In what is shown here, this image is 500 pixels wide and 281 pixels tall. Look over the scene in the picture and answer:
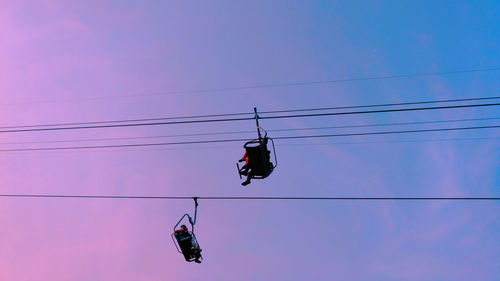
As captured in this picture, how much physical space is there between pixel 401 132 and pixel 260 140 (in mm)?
4128

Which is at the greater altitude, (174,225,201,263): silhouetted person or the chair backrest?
the chair backrest

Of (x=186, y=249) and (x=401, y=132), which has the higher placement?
(x=401, y=132)

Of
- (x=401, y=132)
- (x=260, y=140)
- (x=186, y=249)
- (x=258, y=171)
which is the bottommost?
(x=186, y=249)

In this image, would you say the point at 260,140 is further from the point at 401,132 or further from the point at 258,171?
the point at 401,132

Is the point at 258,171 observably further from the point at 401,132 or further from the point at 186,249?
the point at 401,132

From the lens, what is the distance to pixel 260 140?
8.59 metres

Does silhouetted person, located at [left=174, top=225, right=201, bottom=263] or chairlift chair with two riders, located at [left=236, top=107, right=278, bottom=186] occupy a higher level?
chairlift chair with two riders, located at [left=236, top=107, right=278, bottom=186]

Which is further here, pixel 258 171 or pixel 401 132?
pixel 401 132

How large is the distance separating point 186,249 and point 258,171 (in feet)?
9.71

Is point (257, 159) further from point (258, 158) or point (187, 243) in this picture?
point (187, 243)

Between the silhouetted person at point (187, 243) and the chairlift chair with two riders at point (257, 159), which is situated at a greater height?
the chairlift chair with two riders at point (257, 159)

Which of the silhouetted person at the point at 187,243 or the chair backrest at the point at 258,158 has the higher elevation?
the chair backrest at the point at 258,158

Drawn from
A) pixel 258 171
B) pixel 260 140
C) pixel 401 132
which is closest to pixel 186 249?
pixel 258 171

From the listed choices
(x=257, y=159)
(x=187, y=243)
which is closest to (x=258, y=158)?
(x=257, y=159)
